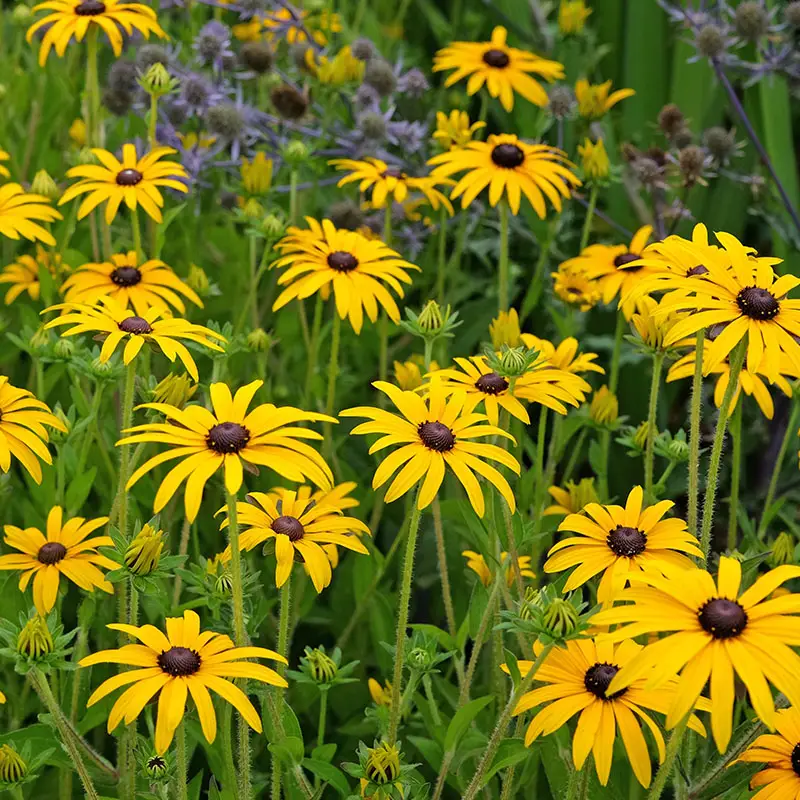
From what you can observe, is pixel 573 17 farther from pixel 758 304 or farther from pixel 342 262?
pixel 758 304

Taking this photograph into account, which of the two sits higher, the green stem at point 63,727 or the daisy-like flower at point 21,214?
the daisy-like flower at point 21,214

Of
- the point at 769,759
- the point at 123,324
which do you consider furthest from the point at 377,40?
the point at 769,759

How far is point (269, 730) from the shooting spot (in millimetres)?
1357

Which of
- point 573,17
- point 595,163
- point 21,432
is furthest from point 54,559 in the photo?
point 573,17

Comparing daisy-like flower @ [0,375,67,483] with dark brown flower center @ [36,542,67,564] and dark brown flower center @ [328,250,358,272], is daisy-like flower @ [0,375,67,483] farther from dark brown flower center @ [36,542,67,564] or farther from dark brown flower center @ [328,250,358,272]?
dark brown flower center @ [328,250,358,272]

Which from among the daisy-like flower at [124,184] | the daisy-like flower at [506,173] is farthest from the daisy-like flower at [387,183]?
the daisy-like flower at [124,184]

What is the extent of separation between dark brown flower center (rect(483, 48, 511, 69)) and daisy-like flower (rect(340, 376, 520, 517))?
127cm

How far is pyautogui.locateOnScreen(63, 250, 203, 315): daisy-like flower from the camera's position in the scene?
5.79 feet

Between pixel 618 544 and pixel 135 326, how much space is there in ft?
1.96

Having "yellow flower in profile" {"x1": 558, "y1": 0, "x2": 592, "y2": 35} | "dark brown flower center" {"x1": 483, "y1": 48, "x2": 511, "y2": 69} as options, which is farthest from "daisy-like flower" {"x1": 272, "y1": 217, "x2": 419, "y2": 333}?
"yellow flower in profile" {"x1": 558, "y1": 0, "x2": 592, "y2": 35}

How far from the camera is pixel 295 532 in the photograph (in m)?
1.29

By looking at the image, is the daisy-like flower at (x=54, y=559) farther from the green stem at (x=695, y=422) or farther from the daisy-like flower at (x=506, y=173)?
the daisy-like flower at (x=506, y=173)

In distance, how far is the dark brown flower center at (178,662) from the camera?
105 cm

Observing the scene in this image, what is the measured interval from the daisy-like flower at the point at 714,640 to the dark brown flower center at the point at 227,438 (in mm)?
386
